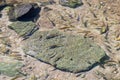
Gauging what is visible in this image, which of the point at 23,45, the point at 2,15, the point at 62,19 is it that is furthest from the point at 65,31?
the point at 2,15

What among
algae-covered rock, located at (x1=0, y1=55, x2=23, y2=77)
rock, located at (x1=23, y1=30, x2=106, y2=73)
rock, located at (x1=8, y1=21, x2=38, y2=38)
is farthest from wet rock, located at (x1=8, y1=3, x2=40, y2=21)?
algae-covered rock, located at (x1=0, y1=55, x2=23, y2=77)

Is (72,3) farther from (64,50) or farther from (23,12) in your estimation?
(64,50)

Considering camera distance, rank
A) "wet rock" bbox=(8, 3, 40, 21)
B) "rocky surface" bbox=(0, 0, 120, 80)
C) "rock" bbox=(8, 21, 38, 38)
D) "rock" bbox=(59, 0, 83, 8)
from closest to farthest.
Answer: "rocky surface" bbox=(0, 0, 120, 80)
"rock" bbox=(8, 21, 38, 38)
"wet rock" bbox=(8, 3, 40, 21)
"rock" bbox=(59, 0, 83, 8)

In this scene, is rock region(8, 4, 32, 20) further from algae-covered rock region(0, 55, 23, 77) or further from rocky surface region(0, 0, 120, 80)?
algae-covered rock region(0, 55, 23, 77)

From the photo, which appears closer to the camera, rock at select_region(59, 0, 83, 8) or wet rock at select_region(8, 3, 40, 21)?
wet rock at select_region(8, 3, 40, 21)

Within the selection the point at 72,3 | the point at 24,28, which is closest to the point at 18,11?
the point at 24,28

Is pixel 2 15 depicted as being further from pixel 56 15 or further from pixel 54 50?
pixel 54 50
